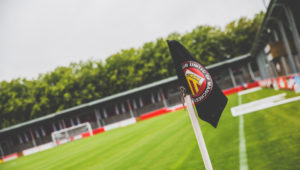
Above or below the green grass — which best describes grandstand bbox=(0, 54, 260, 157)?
above

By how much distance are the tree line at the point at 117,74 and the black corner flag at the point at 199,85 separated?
48014mm

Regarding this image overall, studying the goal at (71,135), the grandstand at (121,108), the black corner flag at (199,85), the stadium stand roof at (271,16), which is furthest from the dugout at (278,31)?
the goal at (71,135)

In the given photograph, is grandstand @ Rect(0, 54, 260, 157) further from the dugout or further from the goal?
the dugout

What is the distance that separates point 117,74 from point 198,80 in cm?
5172

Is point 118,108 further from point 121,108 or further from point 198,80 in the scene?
point 198,80

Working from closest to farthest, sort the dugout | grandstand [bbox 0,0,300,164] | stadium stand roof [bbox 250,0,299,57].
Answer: stadium stand roof [bbox 250,0,299,57]
the dugout
grandstand [bbox 0,0,300,164]

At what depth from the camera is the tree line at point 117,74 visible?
51.5 m

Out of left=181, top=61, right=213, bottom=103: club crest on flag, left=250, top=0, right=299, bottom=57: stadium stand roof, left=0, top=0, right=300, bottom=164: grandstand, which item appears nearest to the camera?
left=181, top=61, right=213, bottom=103: club crest on flag

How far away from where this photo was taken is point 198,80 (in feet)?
9.70

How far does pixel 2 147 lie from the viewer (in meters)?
38.5

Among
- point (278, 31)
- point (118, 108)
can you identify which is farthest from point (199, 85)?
point (118, 108)

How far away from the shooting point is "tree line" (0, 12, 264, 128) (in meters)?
51.5

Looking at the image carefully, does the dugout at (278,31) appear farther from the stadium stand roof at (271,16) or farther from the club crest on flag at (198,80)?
the club crest on flag at (198,80)

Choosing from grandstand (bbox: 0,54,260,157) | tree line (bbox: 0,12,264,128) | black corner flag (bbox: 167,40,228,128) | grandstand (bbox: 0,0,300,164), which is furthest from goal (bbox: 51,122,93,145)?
black corner flag (bbox: 167,40,228,128)
